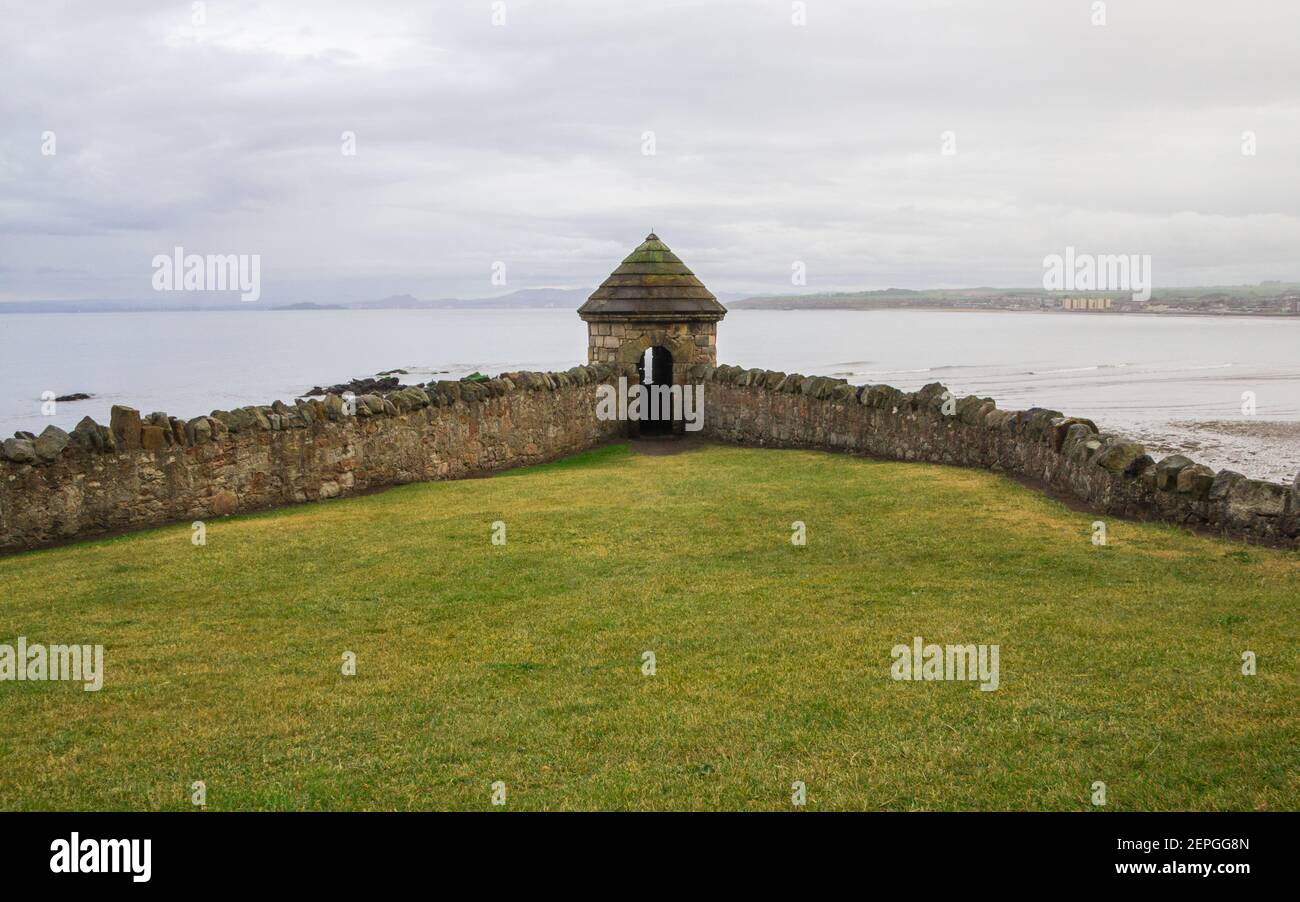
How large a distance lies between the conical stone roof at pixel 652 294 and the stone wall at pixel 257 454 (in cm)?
313

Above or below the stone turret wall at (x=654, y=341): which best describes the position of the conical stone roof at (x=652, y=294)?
above

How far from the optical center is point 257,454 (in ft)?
47.2

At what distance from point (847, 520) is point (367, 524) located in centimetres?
613

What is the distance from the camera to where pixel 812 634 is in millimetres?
8141

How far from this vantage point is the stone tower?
22.4m

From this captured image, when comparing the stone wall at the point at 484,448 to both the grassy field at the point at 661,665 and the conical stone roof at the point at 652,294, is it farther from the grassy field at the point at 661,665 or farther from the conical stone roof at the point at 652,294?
the conical stone roof at the point at 652,294

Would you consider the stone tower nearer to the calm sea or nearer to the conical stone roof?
the conical stone roof

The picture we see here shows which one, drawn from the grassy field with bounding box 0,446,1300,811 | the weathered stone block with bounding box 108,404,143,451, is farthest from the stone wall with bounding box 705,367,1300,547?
the weathered stone block with bounding box 108,404,143,451

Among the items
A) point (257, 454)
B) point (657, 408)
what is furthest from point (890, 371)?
point (257, 454)

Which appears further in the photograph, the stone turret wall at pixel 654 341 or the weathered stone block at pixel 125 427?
the stone turret wall at pixel 654 341

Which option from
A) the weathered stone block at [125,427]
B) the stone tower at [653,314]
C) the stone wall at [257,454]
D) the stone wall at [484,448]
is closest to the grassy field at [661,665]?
the stone wall at [484,448]

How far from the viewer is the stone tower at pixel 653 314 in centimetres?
2238

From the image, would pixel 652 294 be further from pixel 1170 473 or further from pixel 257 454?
pixel 1170 473

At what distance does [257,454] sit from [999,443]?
36.3ft
